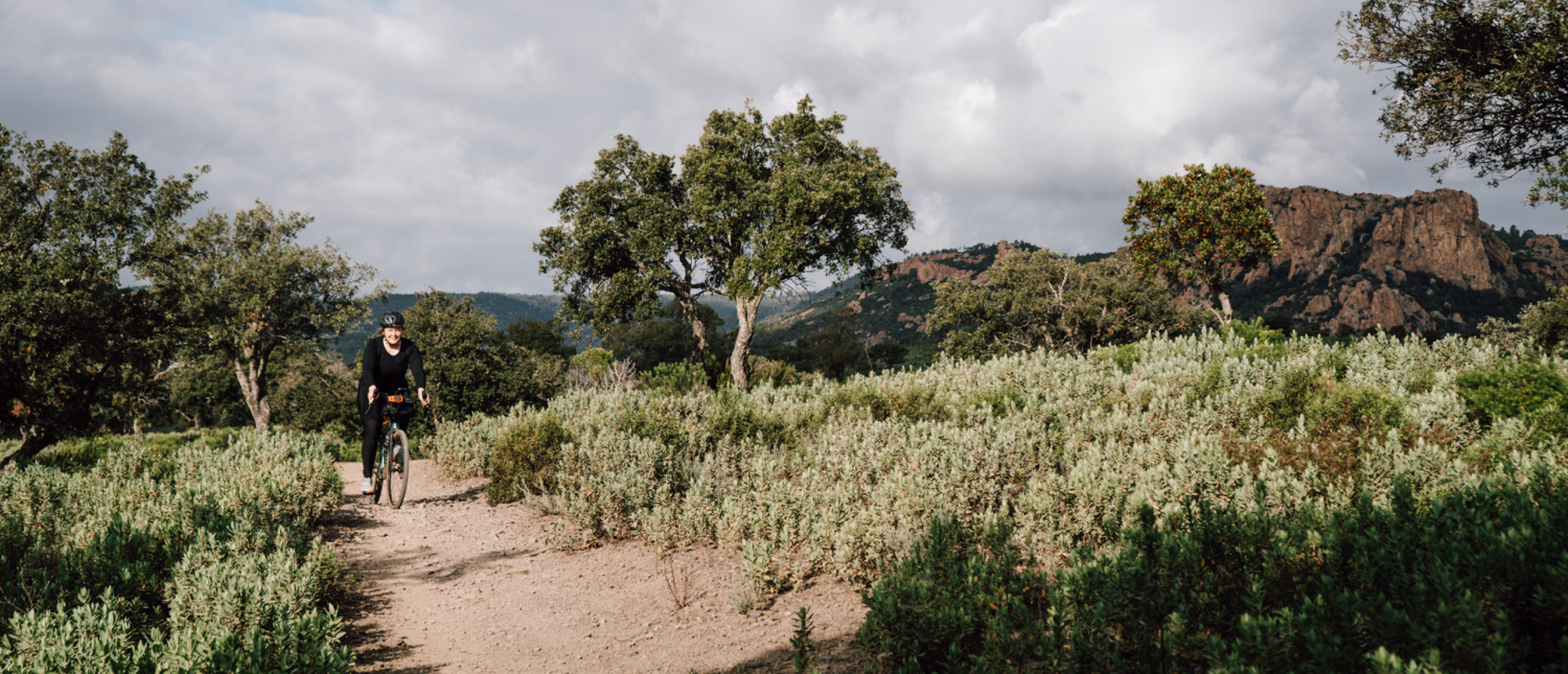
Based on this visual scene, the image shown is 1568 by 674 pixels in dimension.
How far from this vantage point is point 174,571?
486 centimetres

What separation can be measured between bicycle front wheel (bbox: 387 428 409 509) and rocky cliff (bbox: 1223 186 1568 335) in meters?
116

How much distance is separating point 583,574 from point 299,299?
34.4m

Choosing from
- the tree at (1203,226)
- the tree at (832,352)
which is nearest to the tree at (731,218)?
the tree at (1203,226)

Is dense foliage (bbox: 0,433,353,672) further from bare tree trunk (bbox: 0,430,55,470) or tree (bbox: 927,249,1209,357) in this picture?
tree (bbox: 927,249,1209,357)

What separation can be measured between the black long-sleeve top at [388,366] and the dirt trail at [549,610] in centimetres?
175

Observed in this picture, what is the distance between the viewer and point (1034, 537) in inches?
206

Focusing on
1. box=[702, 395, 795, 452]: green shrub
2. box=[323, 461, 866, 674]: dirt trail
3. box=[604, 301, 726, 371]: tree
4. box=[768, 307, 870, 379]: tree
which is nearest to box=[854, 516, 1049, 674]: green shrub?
box=[323, 461, 866, 674]: dirt trail

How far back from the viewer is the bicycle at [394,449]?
8516 mm

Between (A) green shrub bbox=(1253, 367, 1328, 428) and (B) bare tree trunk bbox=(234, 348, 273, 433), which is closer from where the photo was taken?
(A) green shrub bbox=(1253, 367, 1328, 428)

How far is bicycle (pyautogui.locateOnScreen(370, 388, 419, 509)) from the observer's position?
27.9ft

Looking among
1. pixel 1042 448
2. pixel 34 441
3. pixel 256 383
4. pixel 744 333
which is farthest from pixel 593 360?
pixel 1042 448

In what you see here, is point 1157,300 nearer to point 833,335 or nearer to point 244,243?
point 833,335

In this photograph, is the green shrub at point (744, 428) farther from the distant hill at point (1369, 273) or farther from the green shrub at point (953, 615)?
the distant hill at point (1369, 273)

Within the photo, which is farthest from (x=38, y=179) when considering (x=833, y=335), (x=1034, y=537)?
(x=833, y=335)
